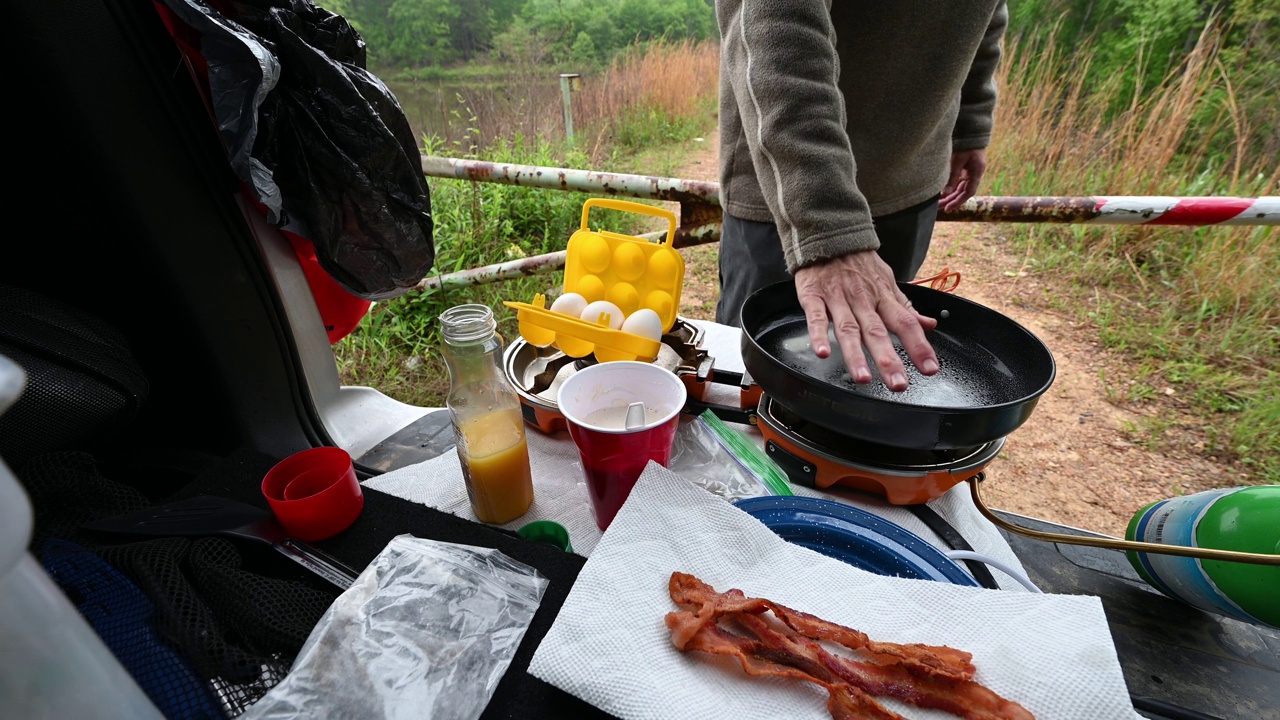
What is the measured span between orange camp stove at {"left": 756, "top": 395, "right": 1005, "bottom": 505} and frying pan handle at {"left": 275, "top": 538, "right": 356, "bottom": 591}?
2.37 ft

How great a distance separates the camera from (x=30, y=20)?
2.74ft

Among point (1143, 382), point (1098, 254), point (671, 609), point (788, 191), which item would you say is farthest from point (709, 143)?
point (671, 609)

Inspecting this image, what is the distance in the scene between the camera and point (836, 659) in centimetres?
64

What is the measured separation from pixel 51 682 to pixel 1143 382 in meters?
4.09

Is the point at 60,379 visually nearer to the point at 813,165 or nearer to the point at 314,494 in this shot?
the point at 314,494

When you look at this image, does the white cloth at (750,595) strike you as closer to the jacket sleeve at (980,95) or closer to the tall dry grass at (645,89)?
the jacket sleeve at (980,95)

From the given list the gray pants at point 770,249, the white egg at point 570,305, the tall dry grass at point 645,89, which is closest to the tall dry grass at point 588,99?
the tall dry grass at point 645,89

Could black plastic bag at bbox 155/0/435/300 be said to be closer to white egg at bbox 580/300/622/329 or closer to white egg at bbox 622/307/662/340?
white egg at bbox 580/300/622/329

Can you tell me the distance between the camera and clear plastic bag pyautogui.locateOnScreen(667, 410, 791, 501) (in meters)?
1.00

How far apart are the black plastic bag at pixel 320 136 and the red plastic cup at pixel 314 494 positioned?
0.48 metres

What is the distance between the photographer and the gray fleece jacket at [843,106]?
103 centimetres

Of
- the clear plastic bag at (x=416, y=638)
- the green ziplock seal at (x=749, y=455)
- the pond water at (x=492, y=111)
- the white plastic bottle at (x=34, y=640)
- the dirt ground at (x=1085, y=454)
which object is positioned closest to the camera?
the white plastic bottle at (x=34, y=640)

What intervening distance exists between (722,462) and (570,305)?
48cm

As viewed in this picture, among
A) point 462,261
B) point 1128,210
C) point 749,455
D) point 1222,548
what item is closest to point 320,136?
point 749,455
